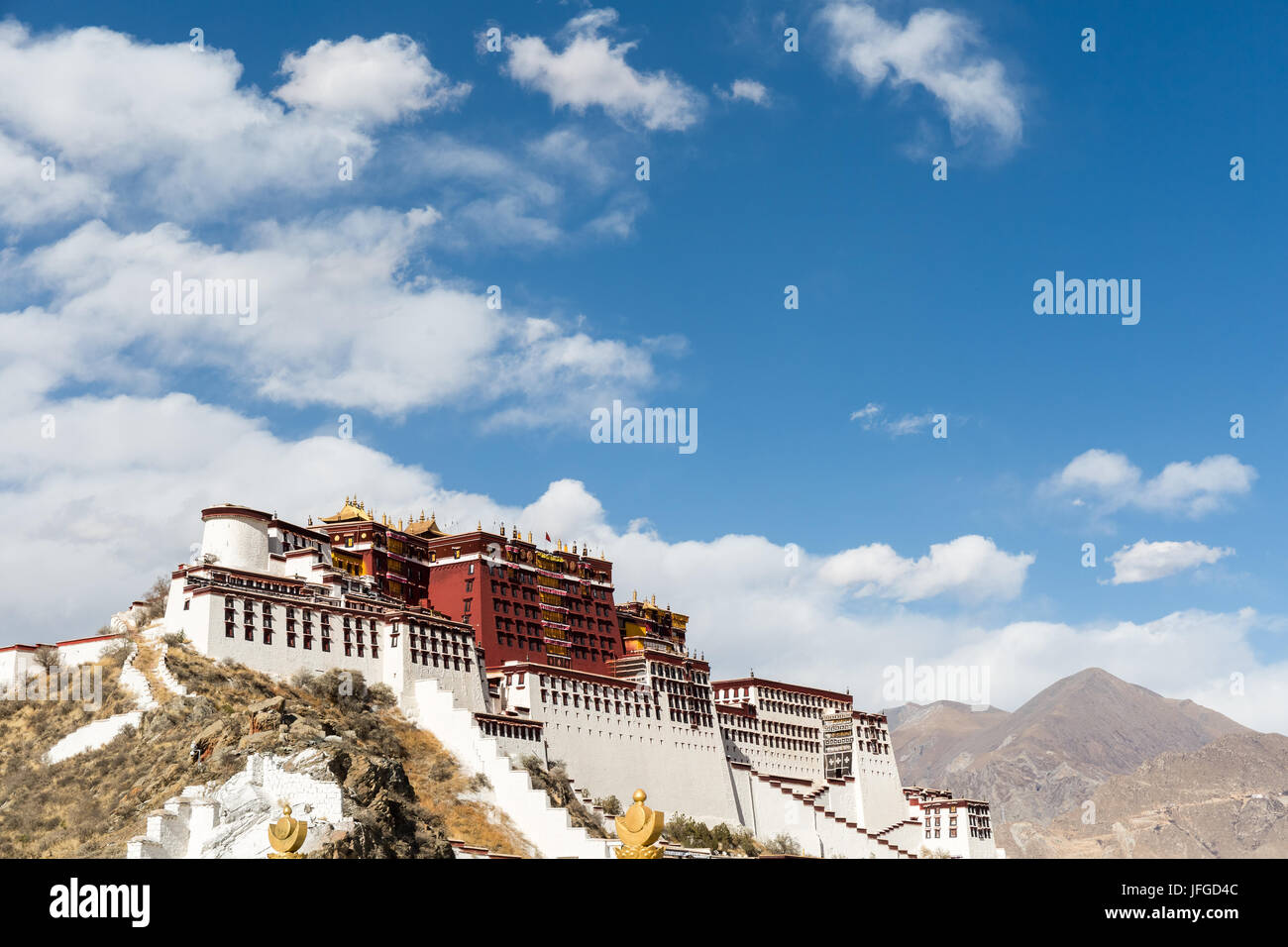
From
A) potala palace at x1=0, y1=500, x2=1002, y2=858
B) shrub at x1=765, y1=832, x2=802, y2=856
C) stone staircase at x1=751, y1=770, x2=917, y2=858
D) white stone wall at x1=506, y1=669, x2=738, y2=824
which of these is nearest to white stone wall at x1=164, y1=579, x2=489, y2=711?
potala palace at x1=0, y1=500, x2=1002, y2=858

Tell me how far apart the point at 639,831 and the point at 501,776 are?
5710cm

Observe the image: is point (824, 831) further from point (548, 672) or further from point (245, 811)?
point (245, 811)

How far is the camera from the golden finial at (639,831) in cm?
1655

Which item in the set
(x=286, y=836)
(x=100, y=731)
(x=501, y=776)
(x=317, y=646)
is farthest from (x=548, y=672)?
(x=286, y=836)

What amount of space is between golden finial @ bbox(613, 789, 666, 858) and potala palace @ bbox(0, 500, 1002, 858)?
55.8 meters

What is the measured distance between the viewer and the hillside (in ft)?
A: 182

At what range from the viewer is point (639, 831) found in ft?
54.6

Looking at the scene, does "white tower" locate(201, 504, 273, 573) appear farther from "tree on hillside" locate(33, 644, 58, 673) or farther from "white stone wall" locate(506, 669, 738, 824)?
"white stone wall" locate(506, 669, 738, 824)
